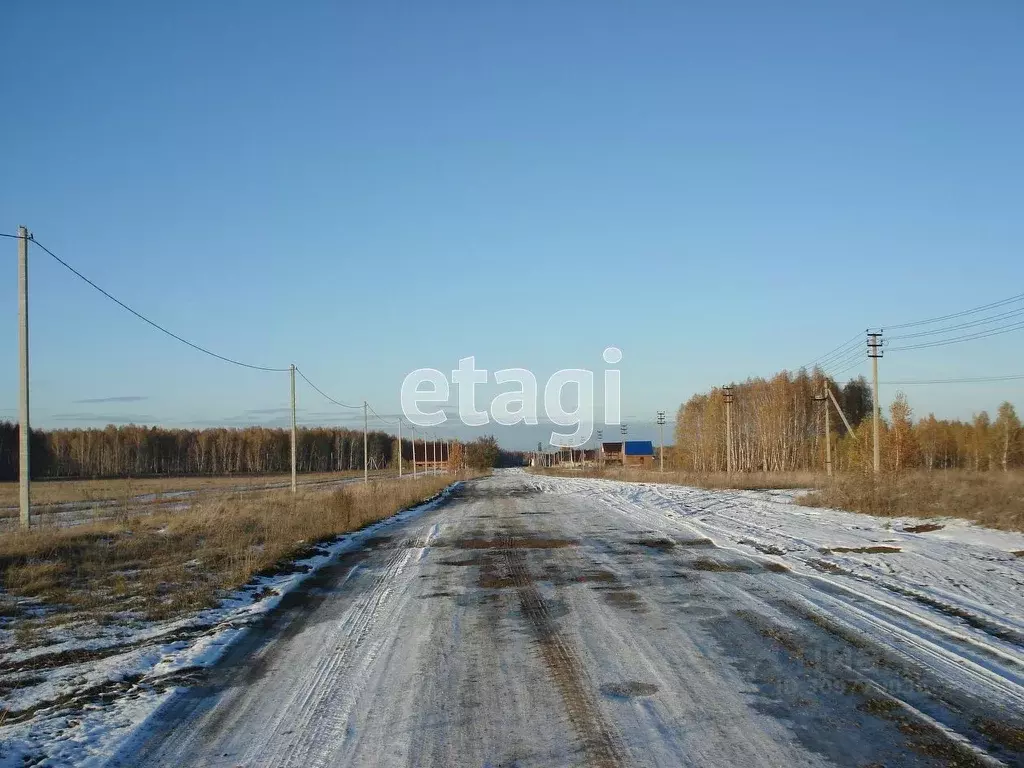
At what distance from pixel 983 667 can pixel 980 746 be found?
1.87m

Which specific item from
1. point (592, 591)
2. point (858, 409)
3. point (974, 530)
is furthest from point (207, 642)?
point (858, 409)

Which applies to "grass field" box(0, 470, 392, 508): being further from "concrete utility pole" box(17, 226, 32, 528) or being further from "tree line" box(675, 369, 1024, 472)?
"tree line" box(675, 369, 1024, 472)

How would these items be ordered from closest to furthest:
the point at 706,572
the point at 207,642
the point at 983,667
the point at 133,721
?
the point at 133,721
the point at 983,667
the point at 207,642
the point at 706,572

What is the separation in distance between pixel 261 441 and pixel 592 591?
431ft

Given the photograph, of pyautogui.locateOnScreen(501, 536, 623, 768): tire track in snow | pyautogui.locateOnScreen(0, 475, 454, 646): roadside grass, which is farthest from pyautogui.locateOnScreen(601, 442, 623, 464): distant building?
pyautogui.locateOnScreen(501, 536, 623, 768): tire track in snow

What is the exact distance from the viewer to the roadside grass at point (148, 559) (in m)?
9.65

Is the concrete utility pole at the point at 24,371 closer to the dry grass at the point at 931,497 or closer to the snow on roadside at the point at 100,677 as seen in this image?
the snow on roadside at the point at 100,677

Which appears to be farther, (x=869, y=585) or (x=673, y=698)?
(x=869, y=585)

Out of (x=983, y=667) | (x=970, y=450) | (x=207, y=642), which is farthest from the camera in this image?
(x=970, y=450)

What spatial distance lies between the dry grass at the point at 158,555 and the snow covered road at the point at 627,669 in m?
1.81

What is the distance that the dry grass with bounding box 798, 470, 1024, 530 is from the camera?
1730cm

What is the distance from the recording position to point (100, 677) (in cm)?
642

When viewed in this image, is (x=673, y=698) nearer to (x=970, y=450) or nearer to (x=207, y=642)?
(x=207, y=642)

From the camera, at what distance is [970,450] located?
90062mm
